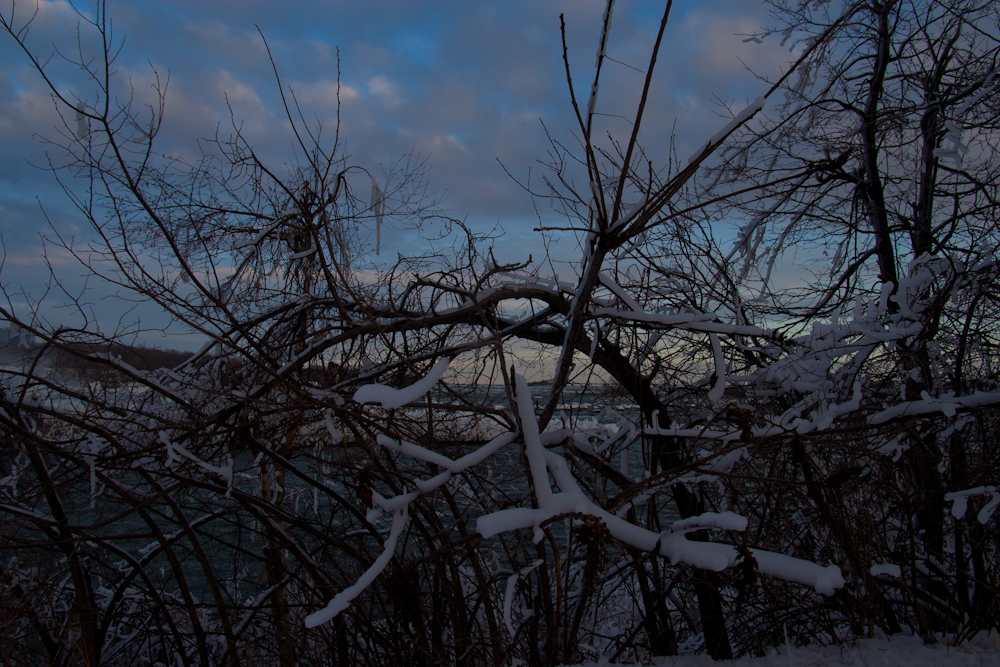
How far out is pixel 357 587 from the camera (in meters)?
1.65

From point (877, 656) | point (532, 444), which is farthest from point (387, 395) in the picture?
point (877, 656)

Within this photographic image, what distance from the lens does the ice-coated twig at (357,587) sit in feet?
5.08

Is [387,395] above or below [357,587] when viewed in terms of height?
above

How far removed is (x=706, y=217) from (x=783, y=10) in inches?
109

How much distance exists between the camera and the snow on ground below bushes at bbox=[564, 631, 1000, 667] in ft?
9.63

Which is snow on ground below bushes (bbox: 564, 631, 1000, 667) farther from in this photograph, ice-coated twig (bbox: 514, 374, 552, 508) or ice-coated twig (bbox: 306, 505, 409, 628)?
ice-coated twig (bbox: 306, 505, 409, 628)

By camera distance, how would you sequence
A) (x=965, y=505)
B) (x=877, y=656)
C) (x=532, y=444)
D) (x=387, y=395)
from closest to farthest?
(x=387, y=395), (x=532, y=444), (x=877, y=656), (x=965, y=505)

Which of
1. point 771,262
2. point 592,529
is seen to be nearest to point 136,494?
point 592,529

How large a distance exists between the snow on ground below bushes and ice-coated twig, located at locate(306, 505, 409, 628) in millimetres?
1708

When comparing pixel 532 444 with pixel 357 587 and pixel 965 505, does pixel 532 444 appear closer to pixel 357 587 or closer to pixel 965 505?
pixel 357 587

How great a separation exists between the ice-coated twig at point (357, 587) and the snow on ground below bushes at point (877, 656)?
1708 millimetres

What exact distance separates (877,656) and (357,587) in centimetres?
310

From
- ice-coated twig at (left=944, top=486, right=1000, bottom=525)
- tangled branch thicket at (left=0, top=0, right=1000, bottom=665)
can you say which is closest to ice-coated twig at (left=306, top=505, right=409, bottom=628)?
tangled branch thicket at (left=0, top=0, right=1000, bottom=665)

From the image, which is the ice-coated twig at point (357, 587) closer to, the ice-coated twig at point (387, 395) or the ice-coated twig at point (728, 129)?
the ice-coated twig at point (387, 395)
